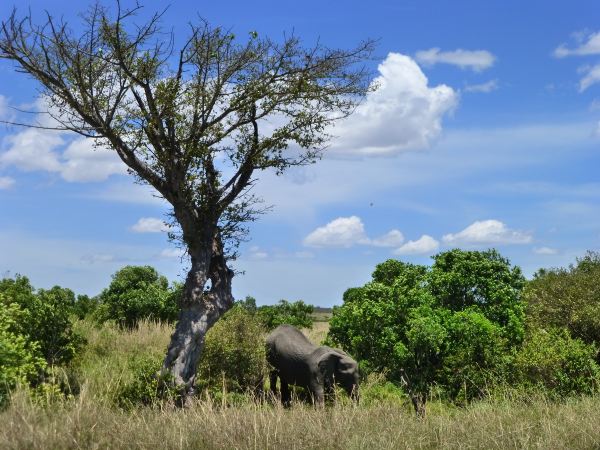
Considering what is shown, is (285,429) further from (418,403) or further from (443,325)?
(443,325)

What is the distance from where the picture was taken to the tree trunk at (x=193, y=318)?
17.3 meters

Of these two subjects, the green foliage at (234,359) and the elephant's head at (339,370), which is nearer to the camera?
the elephant's head at (339,370)

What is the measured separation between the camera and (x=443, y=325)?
16.3 metres

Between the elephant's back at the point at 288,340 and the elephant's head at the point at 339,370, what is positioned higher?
the elephant's back at the point at 288,340

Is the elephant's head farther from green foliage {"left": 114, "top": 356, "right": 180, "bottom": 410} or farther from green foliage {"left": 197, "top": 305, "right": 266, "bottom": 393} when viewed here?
green foliage {"left": 114, "top": 356, "right": 180, "bottom": 410}

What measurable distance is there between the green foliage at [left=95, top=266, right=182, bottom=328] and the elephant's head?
46.7ft

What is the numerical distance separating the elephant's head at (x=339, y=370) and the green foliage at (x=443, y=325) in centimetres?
91

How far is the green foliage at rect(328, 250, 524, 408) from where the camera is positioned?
637 inches

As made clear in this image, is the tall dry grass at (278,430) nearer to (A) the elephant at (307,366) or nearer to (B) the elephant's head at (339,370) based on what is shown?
(A) the elephant at (307,366)

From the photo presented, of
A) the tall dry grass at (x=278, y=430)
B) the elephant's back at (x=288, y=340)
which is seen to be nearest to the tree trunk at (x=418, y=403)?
the tall dry grass at (x=278, y=430)

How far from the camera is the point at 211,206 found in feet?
60.1

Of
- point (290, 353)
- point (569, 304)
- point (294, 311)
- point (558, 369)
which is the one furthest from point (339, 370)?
point (294, 311)

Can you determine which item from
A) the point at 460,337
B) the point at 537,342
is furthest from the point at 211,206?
the point at 537,342

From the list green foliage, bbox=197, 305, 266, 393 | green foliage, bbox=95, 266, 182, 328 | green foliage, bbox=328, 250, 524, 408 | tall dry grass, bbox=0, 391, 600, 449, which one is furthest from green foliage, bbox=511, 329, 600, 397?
green foliage, bbox=95, 266, 182, 328
